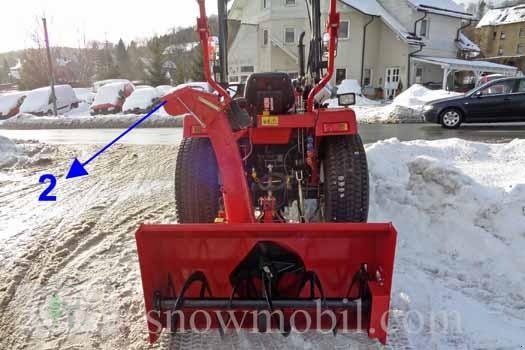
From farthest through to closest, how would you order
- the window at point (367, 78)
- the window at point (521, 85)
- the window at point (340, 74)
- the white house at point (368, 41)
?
the window at point (367, 78)
the window at point (340, 74)
the white house at point (368, 41)
the window at point (521, 85)

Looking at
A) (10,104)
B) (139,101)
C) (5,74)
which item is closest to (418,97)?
(139,101)

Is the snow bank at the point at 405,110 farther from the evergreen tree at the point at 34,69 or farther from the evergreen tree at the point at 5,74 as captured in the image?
the evergreen tree at the point at 5,74

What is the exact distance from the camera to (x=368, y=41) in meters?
23.8

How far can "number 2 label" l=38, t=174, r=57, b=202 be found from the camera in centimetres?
559

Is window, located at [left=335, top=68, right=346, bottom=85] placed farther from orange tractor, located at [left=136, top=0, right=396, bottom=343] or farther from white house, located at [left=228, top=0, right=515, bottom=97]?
orange tractor, located at [left=136, top=0, right=396, bottom=343]

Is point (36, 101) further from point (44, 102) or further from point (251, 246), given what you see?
point (251, 246)

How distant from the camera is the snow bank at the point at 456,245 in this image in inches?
103

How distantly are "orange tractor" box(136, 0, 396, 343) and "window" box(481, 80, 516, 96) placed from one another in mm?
10439

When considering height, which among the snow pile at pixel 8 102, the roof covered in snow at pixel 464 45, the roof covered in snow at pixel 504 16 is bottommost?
the snow pile at pixel 8 102

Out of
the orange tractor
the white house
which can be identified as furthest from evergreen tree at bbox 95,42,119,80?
the orange tractor

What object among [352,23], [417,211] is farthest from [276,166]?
[352,23]

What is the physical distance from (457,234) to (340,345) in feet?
6.36

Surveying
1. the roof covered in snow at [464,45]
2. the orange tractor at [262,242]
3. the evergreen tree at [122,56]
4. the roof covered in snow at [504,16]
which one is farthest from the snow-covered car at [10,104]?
the roof covered in snow at [504,16]

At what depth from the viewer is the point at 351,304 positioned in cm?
216
